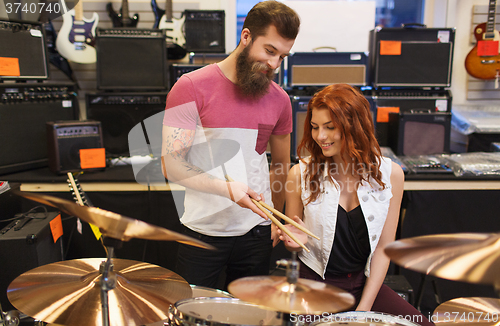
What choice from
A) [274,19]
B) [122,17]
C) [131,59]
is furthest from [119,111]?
[274,19]

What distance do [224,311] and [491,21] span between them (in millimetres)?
3229

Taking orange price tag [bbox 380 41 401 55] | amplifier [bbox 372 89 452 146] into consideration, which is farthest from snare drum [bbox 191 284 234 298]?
orange price tag [bbox 380 41 401 55]

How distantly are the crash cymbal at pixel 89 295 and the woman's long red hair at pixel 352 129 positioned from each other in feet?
2.30

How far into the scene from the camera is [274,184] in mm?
1571

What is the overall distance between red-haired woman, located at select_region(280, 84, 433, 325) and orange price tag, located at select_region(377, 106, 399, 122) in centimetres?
130

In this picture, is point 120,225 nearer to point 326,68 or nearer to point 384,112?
point 326,68

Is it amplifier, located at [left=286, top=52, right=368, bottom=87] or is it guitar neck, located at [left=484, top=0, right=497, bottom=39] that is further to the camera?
guitar neck, located at [left=484, top=0, right=497, bottom=39]

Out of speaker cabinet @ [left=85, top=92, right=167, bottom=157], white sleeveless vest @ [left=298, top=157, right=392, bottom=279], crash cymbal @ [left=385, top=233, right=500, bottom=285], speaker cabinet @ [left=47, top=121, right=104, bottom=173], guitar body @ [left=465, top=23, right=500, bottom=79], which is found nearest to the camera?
crash cymbal @ [left=385, top=233, right=500, bottom=285]

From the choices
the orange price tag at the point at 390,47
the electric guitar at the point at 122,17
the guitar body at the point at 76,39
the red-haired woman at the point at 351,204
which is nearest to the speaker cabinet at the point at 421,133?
the orange price tag at the point at 390,47

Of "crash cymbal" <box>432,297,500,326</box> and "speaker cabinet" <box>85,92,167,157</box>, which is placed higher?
"speaker cabinet" <box>85,92,167,157</box>

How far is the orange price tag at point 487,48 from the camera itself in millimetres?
2982

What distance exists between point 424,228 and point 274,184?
3.63ft

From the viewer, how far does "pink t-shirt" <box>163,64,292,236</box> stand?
1.30m

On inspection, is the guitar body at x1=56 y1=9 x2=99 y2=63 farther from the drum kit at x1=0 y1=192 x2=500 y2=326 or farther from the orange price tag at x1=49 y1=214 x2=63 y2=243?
the drum kit at x1=0 y1=192 x2=500 y2=326
